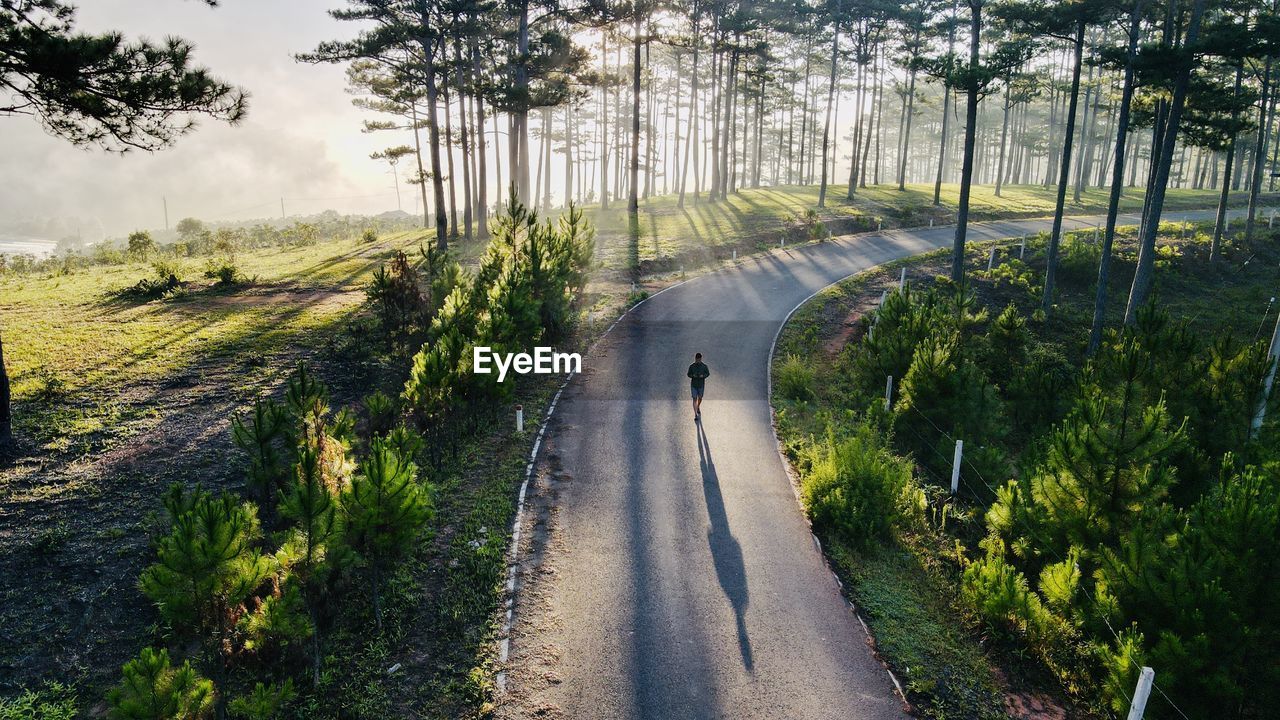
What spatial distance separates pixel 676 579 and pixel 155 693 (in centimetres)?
663

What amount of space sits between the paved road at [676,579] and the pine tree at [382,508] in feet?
6.90

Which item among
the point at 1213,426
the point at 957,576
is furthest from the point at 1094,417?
the point at 1213,426

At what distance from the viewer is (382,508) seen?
8.46 metres

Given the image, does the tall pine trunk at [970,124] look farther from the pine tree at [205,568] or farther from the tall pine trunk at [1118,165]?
the pine tree at [205,568]

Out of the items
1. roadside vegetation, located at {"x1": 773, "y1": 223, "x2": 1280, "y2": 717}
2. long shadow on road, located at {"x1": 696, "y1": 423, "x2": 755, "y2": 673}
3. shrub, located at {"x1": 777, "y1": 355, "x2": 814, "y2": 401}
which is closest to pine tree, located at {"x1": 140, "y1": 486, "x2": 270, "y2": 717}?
long shadow on road, located at {"x1": 696, "y1": 423, "x2": 755, "y2": 673}

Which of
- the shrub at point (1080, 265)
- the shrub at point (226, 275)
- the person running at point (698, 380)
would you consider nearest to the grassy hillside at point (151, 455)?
the shrub at point (226, 275)

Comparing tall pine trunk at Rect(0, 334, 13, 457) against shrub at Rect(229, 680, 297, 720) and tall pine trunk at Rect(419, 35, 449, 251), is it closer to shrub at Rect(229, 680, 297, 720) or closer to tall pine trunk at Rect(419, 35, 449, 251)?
shrub at Rect(229, 680, 297, 720)

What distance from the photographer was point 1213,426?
44.1 ft

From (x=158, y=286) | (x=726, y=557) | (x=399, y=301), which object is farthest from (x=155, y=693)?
(x=158, y=286)

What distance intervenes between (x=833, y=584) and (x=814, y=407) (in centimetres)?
827

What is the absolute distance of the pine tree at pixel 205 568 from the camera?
634 centimetres

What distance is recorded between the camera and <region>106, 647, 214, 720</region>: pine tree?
5.70 m

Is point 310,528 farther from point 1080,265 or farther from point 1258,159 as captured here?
point 1258,159

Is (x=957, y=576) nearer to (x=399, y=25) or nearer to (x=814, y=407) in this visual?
(x=814, y=407)
